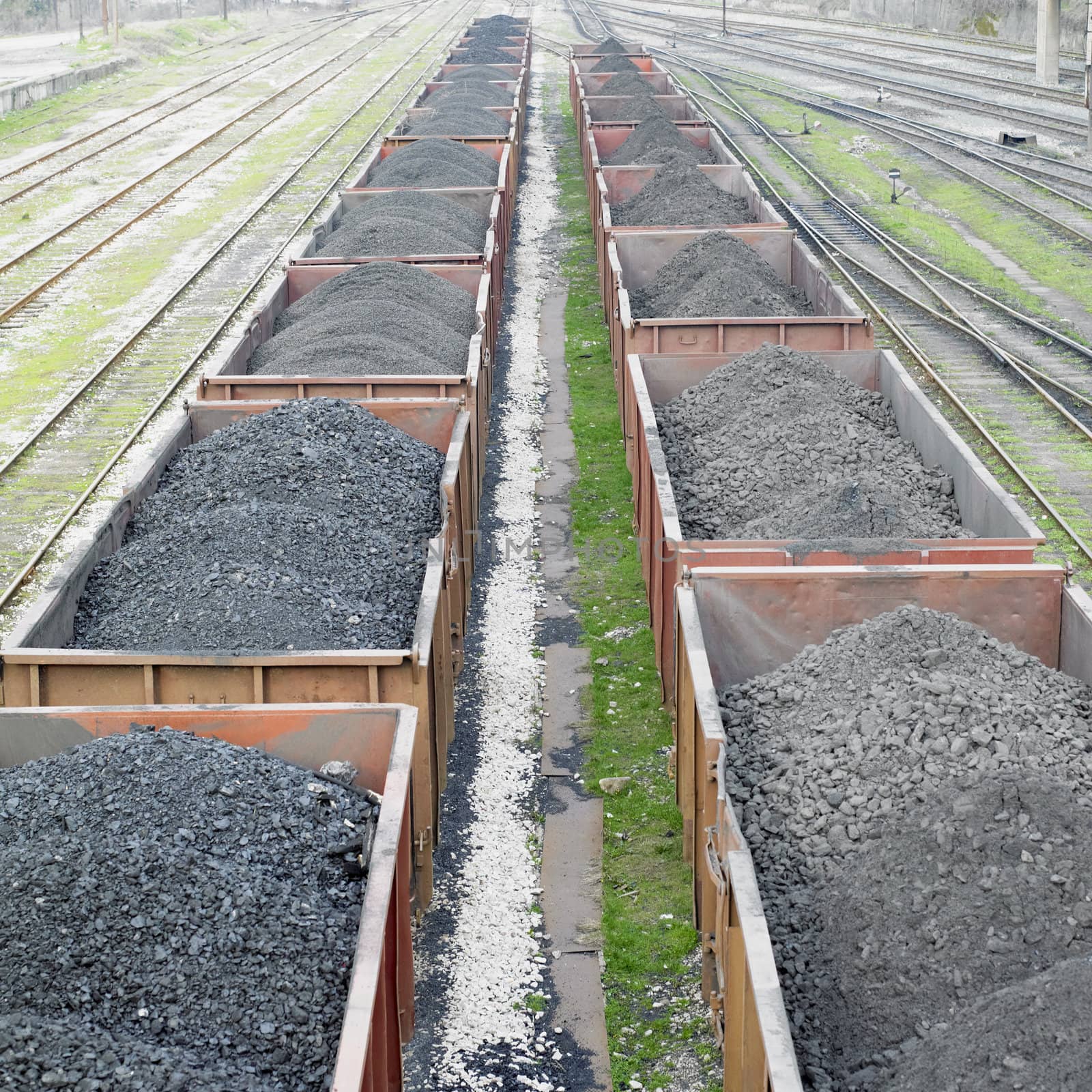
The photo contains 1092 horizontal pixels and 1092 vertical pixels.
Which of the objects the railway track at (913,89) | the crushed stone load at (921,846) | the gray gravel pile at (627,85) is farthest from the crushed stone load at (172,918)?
the railway track at (913,89)

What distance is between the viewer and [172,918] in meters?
5.54

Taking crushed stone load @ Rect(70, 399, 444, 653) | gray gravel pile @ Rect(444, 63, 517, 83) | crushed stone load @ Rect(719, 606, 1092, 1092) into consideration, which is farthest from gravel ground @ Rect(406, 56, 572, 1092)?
gray gravel pile @ Rect(444, 63, 517, 83)

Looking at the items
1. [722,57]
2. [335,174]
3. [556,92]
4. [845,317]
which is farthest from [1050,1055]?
[722,57]

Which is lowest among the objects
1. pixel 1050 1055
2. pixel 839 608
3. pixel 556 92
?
pixel 1050 1055

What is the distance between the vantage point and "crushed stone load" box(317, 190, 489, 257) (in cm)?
1703

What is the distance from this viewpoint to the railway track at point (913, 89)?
37375 millimetres

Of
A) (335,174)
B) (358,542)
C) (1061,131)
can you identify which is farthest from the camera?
(1061,131)

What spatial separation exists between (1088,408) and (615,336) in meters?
5.76

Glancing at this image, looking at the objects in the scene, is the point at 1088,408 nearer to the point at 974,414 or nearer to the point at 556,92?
the point at 974,414

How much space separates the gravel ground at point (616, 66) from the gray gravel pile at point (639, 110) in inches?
282

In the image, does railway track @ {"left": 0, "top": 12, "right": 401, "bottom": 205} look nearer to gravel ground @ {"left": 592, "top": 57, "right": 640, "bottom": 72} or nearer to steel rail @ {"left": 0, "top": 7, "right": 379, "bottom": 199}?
steel rail @ {"left": 0, "top": 7, "right": 379, "bottom": 199}

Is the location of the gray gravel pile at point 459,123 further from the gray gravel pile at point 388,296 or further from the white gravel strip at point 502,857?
the white gravel strip at point 502,857

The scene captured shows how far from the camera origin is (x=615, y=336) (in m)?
17.2

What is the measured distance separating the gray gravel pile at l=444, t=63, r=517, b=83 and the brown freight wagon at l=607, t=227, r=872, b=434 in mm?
20041
